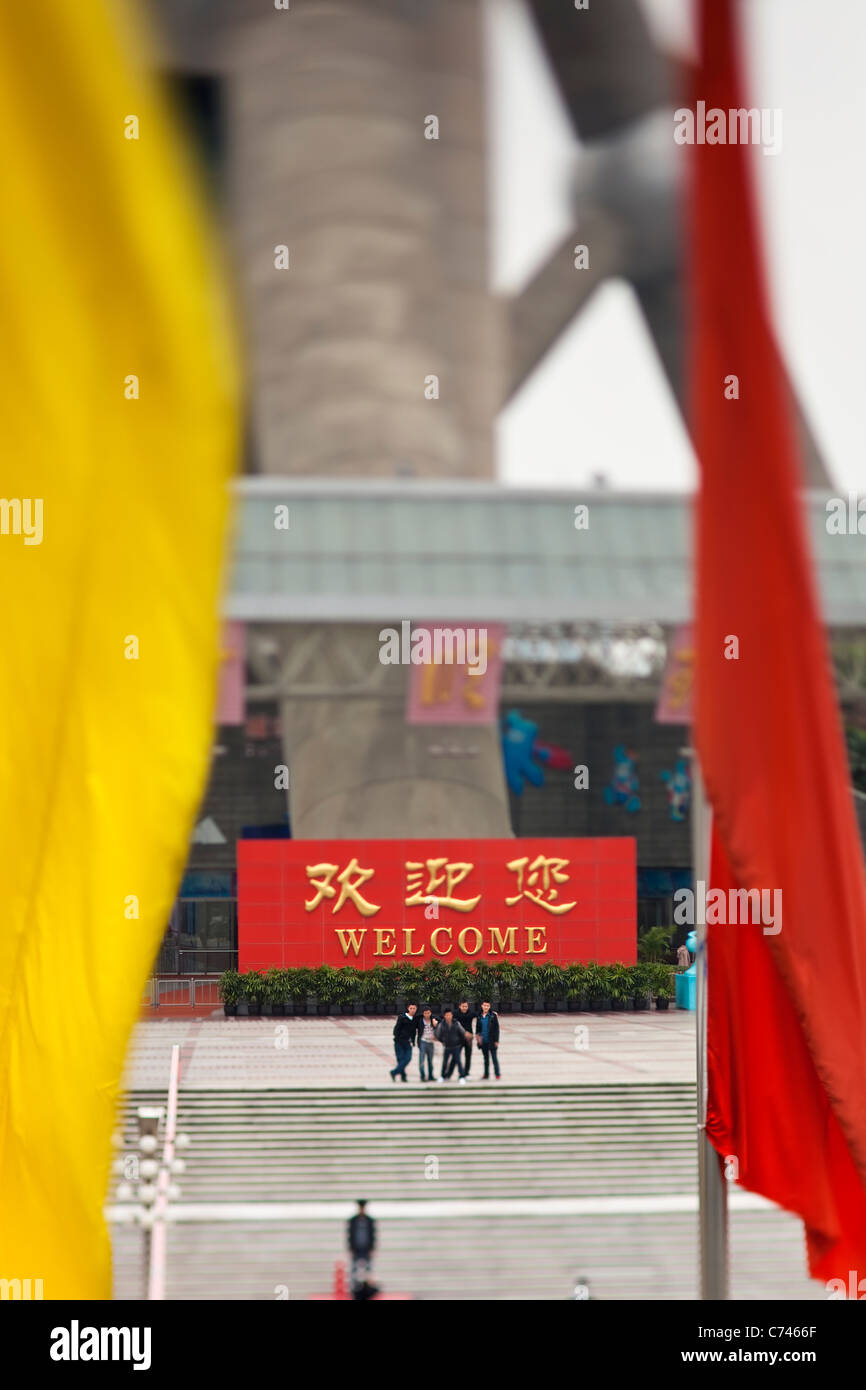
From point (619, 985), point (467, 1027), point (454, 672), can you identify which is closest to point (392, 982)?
point (619, 985)

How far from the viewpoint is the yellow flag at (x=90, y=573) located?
13.2ft

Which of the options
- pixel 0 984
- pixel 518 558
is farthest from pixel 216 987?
pixel 0 984

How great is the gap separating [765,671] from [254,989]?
2235 cm

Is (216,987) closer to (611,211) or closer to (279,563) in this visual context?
(279,563)

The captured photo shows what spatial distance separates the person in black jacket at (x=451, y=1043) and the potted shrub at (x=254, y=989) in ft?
21.9

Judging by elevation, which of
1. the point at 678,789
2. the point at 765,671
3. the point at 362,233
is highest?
the point at 362,233

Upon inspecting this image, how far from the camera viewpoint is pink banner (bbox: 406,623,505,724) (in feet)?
100.0

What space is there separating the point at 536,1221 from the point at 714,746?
12977 mm

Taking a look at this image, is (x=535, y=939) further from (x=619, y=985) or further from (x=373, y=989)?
(x=373, y=989)

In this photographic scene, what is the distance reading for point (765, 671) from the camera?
485 centimetres

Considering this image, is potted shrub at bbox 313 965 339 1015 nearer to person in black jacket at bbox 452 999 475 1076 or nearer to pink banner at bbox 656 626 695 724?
person in black jacket at bbox 452 999 475 1076

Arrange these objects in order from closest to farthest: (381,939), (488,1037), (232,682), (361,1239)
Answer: (361,1239), (488,1037), (381,939), (232,682)

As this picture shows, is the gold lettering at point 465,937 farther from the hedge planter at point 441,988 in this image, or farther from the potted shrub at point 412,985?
the potted shrub at point 412,985

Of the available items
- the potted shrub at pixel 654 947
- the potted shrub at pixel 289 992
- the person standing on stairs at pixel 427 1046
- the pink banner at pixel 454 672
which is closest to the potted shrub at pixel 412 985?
the potted shrub at pixel 289 992
